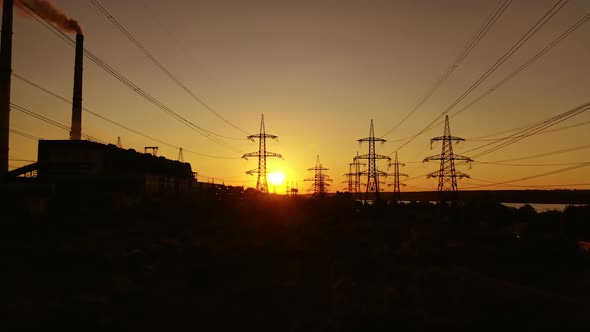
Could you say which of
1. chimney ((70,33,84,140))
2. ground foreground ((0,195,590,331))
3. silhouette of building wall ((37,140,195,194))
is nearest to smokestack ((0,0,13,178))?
silhouette of building wall ((37,140,195,194))

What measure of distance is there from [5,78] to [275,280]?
29.4 m

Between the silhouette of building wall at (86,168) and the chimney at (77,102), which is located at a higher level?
the chimney at (77,102)

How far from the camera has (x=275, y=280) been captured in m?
18.8

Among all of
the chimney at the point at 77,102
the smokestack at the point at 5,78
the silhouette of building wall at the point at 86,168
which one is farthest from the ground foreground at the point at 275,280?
the chimney at the point at 77,102

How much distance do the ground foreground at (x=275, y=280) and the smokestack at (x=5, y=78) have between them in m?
9.25

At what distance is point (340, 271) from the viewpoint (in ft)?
63.0

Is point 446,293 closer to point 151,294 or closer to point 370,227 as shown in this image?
point 151,294

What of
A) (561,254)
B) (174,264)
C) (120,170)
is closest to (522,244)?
(561,254)

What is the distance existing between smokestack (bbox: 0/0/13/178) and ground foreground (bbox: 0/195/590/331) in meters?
9.25

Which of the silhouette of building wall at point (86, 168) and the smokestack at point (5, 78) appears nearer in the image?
the smokestack at point (5, 78)

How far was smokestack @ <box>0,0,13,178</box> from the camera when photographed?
34.0 metres

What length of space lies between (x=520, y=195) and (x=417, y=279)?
78.5 meters

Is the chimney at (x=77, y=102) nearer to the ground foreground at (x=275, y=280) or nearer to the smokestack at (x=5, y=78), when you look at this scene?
the smokestack at (x=5, y=78)

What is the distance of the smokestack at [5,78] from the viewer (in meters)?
34.0
